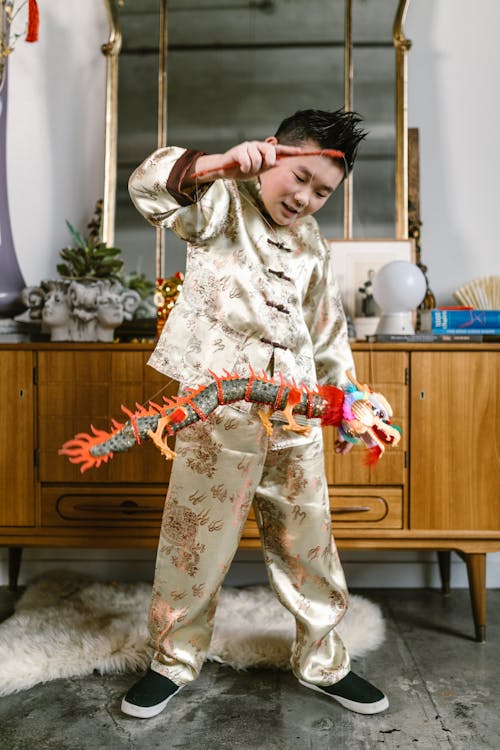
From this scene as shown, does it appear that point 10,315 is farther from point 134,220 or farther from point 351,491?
point 351,491

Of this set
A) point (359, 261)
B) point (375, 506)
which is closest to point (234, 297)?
point (375, 506)

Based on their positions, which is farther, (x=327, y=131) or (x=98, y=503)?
(x=98, y=503)

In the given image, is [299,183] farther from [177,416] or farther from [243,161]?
[177,416]

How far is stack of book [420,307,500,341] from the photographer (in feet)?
6.56

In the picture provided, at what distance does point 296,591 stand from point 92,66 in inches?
74.3

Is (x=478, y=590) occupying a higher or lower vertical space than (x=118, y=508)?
lower

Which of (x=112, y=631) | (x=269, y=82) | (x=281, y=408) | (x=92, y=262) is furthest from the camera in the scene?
(x=269, y=82)

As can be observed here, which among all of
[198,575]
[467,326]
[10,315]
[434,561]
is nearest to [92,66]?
[10,315]

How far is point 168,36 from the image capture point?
7.60 feet

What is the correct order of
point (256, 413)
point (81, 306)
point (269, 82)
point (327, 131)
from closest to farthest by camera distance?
1. point (327, 131)
2. point (256, 413)
3. point (81, 306)
4. point (269, 82)

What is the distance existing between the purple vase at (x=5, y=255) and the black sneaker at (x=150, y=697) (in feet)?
3.74

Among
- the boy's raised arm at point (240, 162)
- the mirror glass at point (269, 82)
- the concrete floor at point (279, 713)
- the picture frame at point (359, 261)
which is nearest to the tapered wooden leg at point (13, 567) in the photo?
the concrete floor at point (279, 713)

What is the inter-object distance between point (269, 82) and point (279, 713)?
1.91 m

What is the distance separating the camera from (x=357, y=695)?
1519mm
